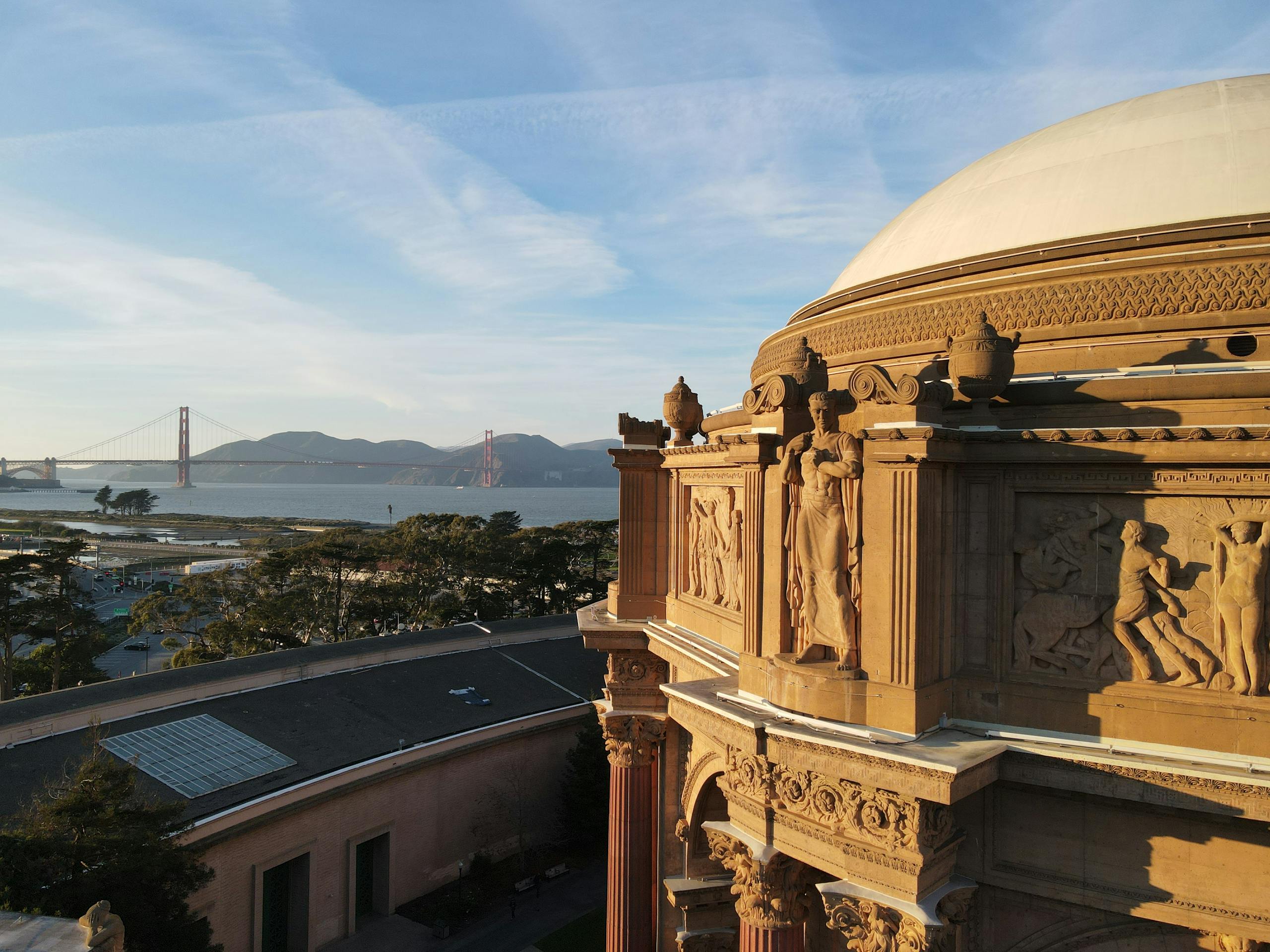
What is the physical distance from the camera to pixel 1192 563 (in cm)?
→ 783

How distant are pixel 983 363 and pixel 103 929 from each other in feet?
44.5

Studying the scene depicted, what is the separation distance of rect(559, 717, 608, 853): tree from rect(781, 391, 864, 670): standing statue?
1906cm

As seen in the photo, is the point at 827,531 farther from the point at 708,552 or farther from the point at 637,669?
the point at 637,669

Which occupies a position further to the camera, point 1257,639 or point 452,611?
point 452,611

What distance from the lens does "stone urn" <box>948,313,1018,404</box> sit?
9.06 metres

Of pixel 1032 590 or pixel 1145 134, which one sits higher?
pixel 1145 134

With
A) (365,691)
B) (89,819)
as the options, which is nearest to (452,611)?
(365,691)

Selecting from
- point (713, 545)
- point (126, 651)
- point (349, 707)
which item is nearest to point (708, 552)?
point (713, 545)

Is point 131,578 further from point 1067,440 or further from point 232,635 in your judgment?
point 1067,440

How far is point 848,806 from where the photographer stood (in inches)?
336

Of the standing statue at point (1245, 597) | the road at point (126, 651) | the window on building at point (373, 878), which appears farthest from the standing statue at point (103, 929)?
the road at point (126, 651)

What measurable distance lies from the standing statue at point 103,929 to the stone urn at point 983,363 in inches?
512

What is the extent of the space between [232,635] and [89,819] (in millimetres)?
23766

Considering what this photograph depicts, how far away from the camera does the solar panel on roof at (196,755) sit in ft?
65.4
